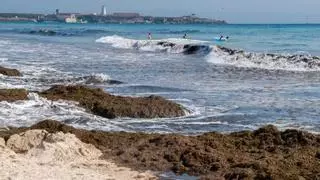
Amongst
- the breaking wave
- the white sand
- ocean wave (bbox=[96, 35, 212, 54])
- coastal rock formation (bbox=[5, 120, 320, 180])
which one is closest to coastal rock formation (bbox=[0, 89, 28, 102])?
coastal rock formation (bbox=[5, 120, 320, 180])

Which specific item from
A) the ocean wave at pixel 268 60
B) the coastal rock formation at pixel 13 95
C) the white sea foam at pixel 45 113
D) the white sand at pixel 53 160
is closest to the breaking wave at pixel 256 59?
the ocean wave at pixel 268 60

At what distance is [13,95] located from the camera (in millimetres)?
15656

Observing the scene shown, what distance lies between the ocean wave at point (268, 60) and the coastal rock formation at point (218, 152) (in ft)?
73.4

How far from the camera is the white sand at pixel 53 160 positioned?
8531mm

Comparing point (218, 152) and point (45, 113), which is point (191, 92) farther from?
A: point (218, 152)

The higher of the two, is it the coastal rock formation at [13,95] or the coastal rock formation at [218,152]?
the coastal rock formation at [218,152]

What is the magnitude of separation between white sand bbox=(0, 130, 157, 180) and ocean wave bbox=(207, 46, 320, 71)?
24108 mm

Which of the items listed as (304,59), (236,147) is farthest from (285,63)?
(236,147)

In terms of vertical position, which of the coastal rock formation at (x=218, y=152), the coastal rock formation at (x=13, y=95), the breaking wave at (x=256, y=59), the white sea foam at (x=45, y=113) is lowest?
the breaking wave at (x=256, y=59)

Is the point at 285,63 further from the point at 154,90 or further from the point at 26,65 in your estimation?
the point at 154,90

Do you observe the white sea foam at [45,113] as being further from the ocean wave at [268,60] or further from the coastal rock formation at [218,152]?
the ocean wave at [268,60]

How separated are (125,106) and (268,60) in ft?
74.2

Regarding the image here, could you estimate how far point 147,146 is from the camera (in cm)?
1023

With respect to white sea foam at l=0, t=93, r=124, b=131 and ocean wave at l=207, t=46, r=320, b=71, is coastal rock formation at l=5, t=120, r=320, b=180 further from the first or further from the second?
ocean wave at l=207, t=46, r=320, b=71
